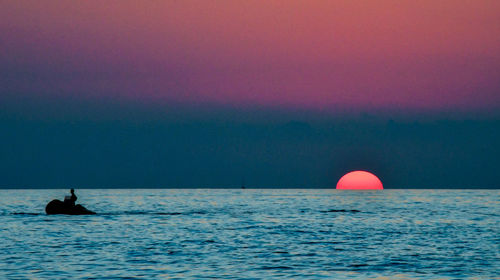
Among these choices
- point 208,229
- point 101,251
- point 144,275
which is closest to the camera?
point 144,275

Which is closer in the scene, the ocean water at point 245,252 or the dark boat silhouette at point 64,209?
the ocean water at point 245,252

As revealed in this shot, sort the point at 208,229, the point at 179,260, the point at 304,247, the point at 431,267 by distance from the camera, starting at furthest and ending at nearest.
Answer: the point at 208,229, the point at 304,247, the point at 179,260, the point at 431,267

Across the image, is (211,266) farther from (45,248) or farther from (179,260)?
(45,248)

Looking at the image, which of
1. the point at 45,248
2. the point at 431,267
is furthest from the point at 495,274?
the point at 45,248

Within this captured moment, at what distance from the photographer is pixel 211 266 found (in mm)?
37438

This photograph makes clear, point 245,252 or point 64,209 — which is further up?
point 64,209

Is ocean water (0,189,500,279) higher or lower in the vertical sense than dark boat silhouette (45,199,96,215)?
lower

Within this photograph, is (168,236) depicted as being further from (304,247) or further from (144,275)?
(144,275)

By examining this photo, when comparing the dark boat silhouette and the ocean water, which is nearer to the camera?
the ocean water

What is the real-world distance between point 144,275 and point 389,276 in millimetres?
12372

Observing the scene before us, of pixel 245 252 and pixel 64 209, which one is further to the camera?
pixel 64 209

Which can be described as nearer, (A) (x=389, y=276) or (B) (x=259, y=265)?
(A) (x=389, y=276)

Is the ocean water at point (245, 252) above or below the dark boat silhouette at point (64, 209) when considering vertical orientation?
below

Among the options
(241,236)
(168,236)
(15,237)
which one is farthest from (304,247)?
(15,237)
